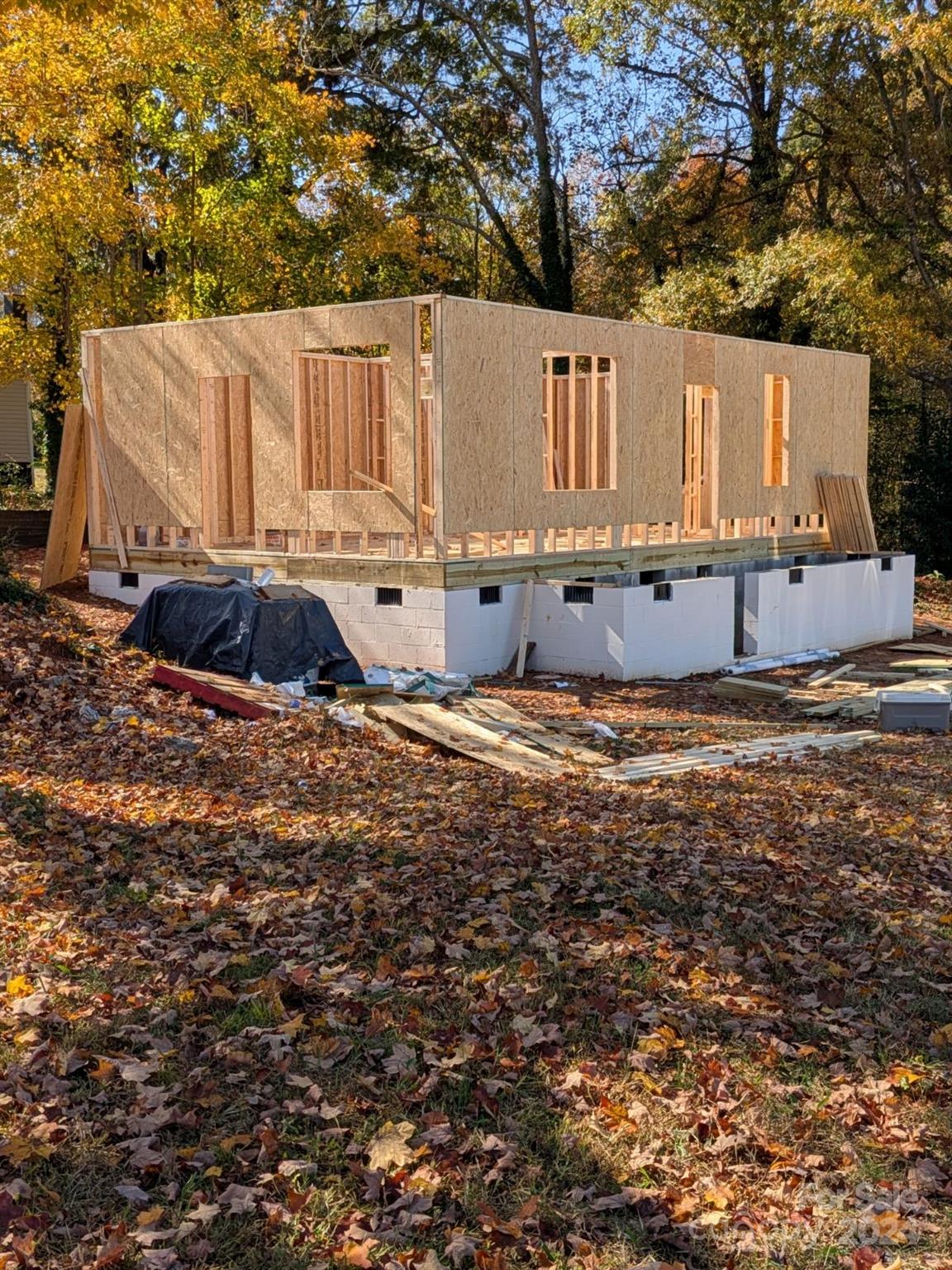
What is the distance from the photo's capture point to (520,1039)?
4559 millimetres

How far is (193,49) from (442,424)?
8.05 metres

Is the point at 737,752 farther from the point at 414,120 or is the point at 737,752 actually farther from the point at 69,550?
the point at 414,120

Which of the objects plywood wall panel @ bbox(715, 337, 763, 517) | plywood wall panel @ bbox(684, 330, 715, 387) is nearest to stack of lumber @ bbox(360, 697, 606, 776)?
plywood wall panel @ bbox(684, 330, 715, 387)

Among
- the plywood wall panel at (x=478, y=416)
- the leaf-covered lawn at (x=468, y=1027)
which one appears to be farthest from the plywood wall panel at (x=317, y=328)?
the leaf-covered lawn at (x=468, y=1027)

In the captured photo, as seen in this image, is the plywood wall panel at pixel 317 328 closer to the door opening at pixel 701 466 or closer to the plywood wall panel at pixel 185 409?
the plywood wall panel at pixel 185 409

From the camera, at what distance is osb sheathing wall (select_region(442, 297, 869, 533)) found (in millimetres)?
13125

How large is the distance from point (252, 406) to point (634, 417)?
4.47 m

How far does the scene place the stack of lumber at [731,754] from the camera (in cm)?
883

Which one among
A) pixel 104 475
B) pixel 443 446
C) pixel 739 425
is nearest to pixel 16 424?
pixel 104 475

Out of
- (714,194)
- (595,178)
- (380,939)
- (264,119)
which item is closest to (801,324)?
(714,194)

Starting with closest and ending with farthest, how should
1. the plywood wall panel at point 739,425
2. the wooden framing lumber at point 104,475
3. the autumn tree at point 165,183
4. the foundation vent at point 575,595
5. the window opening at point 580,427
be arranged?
the foundation vent at point 575,595 → the window opening at point 580,427 → the wooden framing lumber at point 104,475 → the autumn tree at point 165,183 → the plywood wall panel at point 739,425

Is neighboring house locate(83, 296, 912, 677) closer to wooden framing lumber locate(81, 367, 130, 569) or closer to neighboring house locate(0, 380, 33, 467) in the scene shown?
wooden framing lumber locate(81, 367, 130, 569)

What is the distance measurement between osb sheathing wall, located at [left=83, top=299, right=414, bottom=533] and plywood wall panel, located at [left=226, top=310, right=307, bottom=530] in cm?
1

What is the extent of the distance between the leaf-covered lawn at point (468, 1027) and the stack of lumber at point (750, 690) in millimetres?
4876
